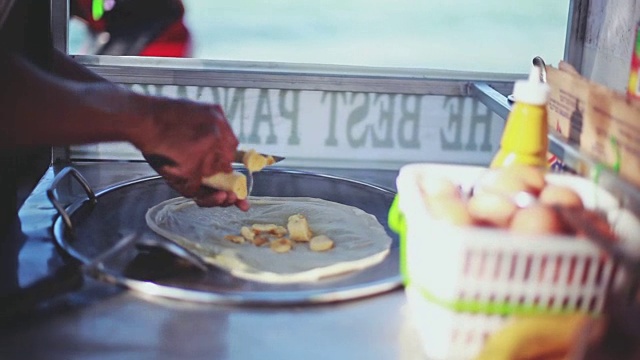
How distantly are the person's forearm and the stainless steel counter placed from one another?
21cm

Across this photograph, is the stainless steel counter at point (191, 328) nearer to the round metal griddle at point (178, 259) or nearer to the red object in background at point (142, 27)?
the round metal griddle at point (178, 259)

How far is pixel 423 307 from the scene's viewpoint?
92 cm

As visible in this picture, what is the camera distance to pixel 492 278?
830 millimetres

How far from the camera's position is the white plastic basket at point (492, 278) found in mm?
813

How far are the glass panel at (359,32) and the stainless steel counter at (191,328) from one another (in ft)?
3.06

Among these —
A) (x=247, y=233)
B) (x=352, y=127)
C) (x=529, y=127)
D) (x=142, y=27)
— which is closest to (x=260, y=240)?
(x=247, y=233)

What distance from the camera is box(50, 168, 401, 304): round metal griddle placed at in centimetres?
106

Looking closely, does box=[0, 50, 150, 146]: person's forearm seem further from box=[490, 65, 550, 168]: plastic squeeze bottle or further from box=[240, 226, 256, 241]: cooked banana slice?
box=[490, 65, 550, 168]: plastic squeeze bottle

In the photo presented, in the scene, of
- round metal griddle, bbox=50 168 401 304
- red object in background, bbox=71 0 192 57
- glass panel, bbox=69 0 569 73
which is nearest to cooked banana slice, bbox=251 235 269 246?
round metal griddle, bbox=50 168 401 304

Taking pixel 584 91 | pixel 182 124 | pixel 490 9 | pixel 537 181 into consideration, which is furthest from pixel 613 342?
pixel 490 9

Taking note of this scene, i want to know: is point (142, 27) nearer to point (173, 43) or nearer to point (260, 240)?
point (173, 43)

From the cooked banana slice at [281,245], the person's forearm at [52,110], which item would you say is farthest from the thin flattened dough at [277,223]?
the person's forearm at [52,110]

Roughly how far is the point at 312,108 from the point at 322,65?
4.3 inches

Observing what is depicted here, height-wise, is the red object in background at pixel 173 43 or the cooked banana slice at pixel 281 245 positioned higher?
the red object in background at pixel 173 43
